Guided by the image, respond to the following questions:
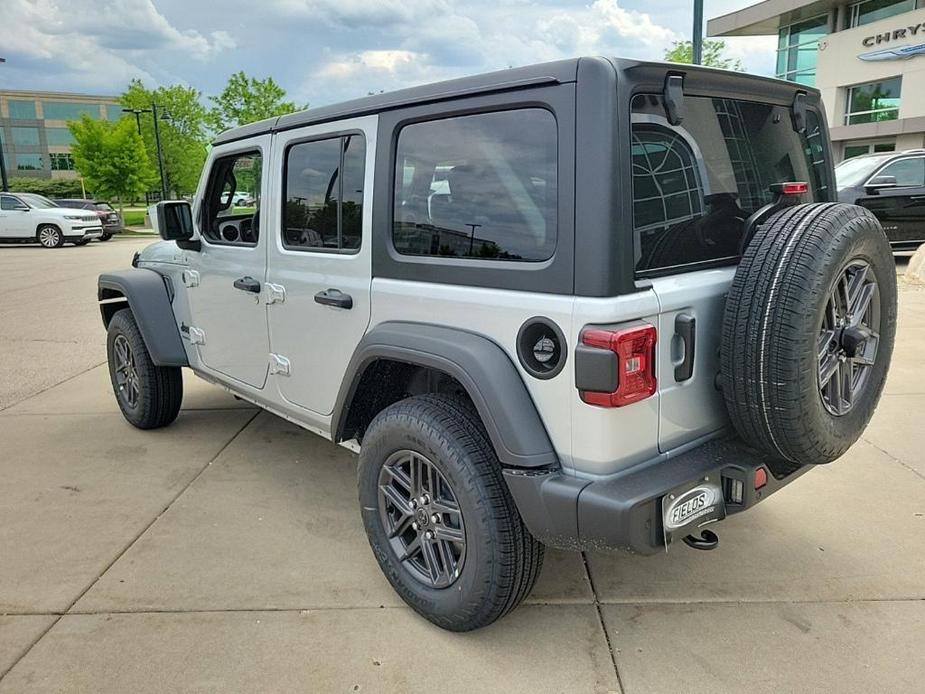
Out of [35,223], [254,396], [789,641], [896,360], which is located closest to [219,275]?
[254,396]

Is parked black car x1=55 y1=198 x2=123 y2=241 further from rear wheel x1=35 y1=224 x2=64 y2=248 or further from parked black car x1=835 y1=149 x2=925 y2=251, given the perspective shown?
parked black car x1=835 y1=149 x2=925 y2=251

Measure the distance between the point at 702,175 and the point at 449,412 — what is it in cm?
117

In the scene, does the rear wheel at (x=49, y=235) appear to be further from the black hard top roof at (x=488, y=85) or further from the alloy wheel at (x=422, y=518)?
the alloy wheel at (x=422, y=518)

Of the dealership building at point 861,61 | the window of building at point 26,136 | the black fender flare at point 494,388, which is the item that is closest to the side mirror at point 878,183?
the black fender flare at point 494,388

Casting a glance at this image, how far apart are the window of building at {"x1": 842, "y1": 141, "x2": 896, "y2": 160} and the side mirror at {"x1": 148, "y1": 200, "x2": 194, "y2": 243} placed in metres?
27.9

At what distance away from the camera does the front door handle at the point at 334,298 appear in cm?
295

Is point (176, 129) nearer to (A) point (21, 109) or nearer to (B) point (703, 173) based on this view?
(B) point (703, 173)

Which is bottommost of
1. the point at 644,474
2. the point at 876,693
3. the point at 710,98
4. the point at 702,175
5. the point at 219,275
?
the point at 876,693

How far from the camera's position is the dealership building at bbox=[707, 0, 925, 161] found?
1027 inches

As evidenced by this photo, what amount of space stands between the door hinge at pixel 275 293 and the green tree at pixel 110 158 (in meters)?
32.0

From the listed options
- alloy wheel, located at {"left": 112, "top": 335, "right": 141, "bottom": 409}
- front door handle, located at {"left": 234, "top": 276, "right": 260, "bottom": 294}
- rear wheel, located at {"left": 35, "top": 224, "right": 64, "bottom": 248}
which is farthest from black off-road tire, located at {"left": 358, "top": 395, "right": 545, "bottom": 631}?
rear wheel, located at {"left": 35, "top": 224, "right": 64, "bottom": 248}

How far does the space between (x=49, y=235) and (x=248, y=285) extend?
20365 millimetres

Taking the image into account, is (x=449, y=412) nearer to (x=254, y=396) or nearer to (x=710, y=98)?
(x=710, y=98)

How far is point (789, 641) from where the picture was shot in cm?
258
